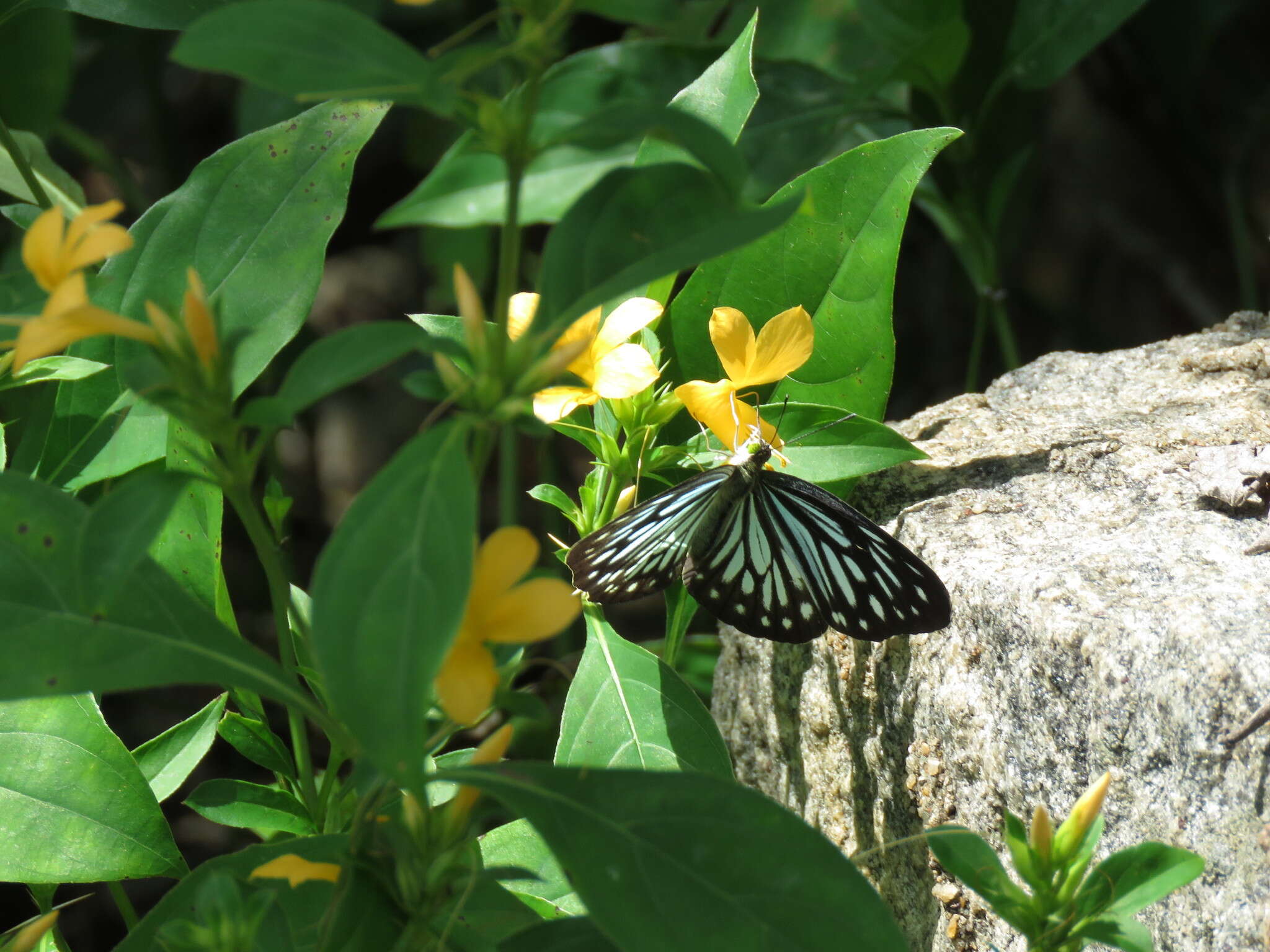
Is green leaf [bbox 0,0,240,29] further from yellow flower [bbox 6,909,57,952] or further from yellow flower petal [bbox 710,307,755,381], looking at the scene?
yellow flower [bbox 6,909,57,952]

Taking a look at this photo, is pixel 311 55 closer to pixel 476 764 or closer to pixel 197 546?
pixel 476 764

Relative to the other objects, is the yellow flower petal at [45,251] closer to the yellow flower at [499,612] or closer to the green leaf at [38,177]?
the yellow flower at [499,612]

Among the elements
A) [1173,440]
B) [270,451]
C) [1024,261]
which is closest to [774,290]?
[1173,440]

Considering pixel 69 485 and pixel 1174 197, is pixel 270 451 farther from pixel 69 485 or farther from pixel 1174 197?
pixel 1174 197

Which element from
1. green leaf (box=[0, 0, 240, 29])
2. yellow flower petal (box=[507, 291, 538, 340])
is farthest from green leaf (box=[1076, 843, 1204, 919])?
green leaf (box=[0, 0, 240, 29])

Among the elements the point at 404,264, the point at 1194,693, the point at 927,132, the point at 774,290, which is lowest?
the point at 404,264

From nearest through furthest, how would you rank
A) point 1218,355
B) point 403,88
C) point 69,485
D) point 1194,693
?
point 403,88, point 1194,693, point 69,485, point 1218,355

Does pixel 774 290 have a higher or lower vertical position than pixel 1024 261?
higher
